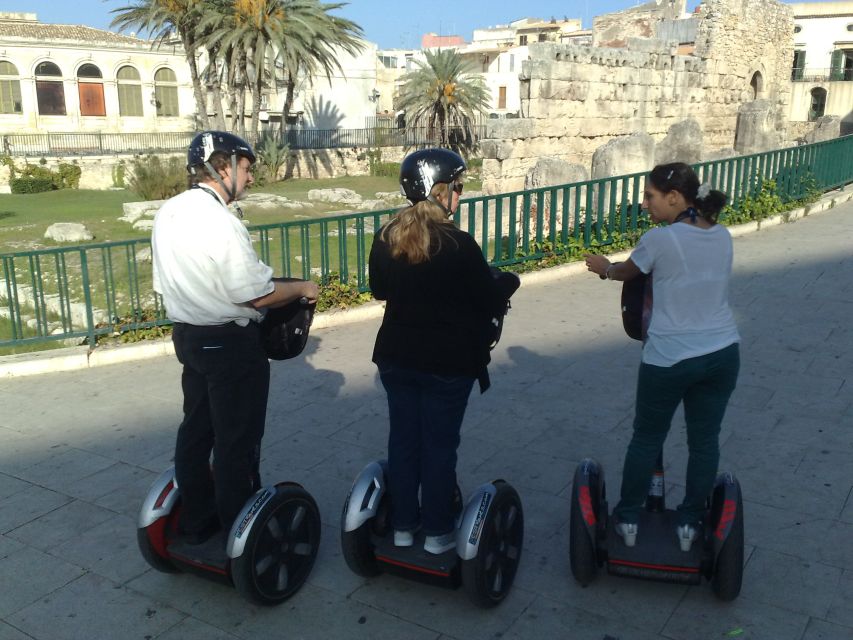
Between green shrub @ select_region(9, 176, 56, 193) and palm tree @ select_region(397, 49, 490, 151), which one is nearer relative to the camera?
green shrub @ select_region(9, 176, 56, 193)

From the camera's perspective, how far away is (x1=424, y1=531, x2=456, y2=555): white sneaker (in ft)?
11.0

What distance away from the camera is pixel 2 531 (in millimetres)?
4113

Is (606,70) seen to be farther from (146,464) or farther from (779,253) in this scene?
(146,464)

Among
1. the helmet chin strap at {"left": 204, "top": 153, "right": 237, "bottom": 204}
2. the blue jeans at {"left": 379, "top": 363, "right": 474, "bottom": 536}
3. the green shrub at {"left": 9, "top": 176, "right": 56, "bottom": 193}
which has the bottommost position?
the green shrub at {"left": 9, "top": 176, "right": 56, "bottom": 193}

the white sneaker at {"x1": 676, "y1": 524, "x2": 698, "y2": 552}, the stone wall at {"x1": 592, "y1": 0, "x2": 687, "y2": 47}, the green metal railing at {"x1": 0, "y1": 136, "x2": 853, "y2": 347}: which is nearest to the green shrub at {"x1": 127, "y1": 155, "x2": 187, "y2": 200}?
the stone wall at {"x1": 592, "y1": 0, "x2": 687, "y2": 47}

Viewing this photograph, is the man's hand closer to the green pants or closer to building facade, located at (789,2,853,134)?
the green pants

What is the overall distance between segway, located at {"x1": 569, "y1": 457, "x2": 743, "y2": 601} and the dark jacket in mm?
798

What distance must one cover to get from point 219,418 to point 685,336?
1.87 meters

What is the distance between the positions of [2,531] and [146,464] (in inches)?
36.7

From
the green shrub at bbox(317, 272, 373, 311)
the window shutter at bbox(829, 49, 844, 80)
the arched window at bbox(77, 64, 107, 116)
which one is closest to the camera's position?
the green shrub at bbox(317, 272, 373, 311)

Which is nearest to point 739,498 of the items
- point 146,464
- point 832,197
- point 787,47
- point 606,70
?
point 146,464

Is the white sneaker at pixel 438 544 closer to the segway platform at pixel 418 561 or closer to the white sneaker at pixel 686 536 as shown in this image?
the segway platform at pixel 418 561

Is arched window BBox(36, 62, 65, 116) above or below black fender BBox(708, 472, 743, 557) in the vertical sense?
above

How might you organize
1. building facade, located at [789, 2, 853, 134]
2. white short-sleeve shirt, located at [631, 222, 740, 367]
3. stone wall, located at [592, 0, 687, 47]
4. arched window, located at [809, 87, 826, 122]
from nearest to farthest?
1. white short-sleeve shirt, located at [631, 222, 740, 367]
2. stone wall, located at [592, 0, 687, 47]
3. arched window, located at [809, 87, 826, 122]
4. building facade, located at [789, 2, 853, 134]
